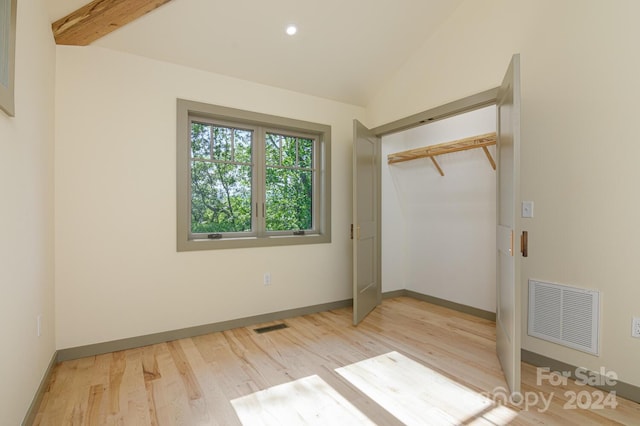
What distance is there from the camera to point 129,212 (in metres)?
2.66

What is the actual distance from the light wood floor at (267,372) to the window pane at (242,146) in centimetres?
178

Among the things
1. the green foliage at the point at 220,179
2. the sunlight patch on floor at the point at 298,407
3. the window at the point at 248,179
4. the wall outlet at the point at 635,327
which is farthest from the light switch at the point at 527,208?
the green foliage at the point at 220,179

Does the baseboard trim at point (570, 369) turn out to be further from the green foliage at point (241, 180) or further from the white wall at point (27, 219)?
the white wall at point (27, 219)

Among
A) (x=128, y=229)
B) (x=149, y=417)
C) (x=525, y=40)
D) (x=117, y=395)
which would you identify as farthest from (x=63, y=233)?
(x=525, y=40)

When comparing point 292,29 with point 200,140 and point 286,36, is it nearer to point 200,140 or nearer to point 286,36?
point 286,36

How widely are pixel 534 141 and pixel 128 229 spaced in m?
3.35

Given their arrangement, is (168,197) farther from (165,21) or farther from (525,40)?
(525,40)

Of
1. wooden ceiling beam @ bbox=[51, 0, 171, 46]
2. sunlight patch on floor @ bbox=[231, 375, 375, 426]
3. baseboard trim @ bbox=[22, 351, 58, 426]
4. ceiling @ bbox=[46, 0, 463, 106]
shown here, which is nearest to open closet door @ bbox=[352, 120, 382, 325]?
ceiling @ bbox=[46, 0, 463, 106]

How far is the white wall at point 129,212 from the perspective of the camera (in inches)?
97.0

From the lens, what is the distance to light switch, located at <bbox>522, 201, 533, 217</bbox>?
2.42m

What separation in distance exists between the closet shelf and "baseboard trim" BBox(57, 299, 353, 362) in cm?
206

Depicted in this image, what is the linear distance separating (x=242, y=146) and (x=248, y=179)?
0.36 meters

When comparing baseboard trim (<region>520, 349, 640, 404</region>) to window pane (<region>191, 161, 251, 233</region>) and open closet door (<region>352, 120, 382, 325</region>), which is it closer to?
open closet door (<region>352, 120, 382, 325</region>)

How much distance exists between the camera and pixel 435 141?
4.06 metres
